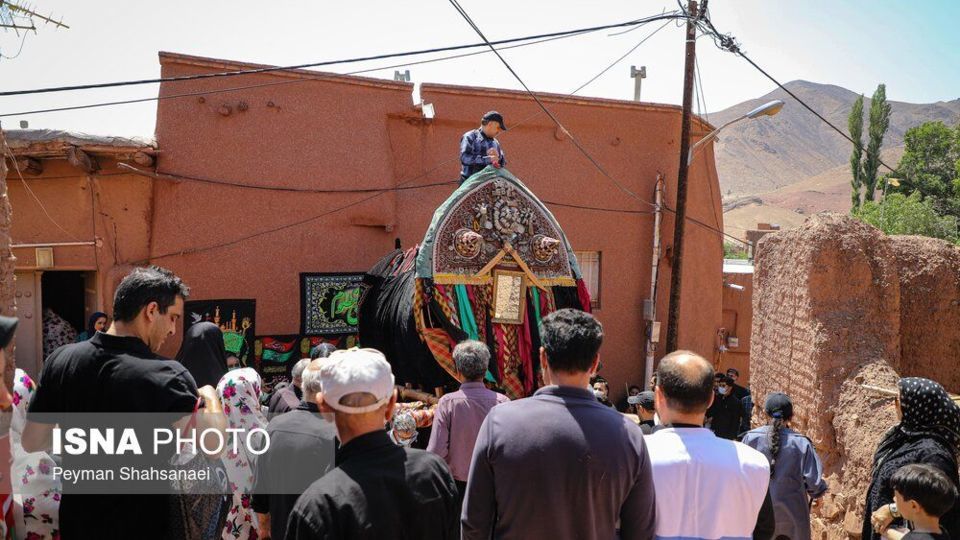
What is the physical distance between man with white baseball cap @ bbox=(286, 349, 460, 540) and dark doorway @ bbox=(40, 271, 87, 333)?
9.92 meters

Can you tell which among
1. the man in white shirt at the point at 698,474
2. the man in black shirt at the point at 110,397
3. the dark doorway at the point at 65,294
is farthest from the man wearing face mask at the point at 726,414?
the dark doorway at the point at 65,294

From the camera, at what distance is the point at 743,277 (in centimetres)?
1741

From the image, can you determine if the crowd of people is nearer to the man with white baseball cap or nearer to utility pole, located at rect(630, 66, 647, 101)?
the man with white baseball cap

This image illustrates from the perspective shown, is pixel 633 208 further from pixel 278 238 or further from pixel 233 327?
pixel 233 327

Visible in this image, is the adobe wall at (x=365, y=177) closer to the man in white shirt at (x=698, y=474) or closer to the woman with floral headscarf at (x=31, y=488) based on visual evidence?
the woman with floral headscarf at (x=31, y=488)

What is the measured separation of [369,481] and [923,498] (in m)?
2.26

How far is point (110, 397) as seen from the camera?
2785 millimetres

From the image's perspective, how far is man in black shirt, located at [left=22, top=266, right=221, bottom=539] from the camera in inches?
109

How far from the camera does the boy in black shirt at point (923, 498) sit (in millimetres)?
2961

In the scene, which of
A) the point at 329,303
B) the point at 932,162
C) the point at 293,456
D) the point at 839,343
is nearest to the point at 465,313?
the point at 329,303

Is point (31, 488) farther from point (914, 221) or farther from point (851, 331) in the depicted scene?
point (914, 221)

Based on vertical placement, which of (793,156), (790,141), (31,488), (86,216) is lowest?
(31,488)

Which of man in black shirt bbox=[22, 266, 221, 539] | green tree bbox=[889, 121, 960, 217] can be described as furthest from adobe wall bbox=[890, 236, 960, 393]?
green tree bbox=[889, 121, 960, 217]

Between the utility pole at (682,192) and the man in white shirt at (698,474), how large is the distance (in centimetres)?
843
